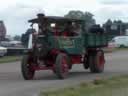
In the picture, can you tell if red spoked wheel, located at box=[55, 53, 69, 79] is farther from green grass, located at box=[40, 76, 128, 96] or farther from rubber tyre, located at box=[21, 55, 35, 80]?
green grass, located at box=[40, 76, 128, 96]

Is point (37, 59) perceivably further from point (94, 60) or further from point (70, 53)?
point (94, 60)

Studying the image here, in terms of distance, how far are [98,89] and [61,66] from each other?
498 cm

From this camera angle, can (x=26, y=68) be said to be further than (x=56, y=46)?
Yes

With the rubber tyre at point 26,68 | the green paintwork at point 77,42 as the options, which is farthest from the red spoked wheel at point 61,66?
the rubber tyre at point 26,68

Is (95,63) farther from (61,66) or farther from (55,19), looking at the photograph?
(61,66)

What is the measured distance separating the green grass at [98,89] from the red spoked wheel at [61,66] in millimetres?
2611

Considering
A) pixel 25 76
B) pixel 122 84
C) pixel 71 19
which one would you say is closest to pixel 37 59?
pixel 25 76

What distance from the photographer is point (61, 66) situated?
21781mm

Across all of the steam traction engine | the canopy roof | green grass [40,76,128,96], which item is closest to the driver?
the steam traction engine

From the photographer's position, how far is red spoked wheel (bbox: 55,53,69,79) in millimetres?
21703

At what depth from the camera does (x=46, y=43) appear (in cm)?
2209

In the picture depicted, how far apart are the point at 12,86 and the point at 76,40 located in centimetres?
472

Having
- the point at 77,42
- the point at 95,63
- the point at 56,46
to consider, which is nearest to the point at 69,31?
the point at 77,42

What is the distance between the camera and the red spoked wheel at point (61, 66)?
71.2ft
